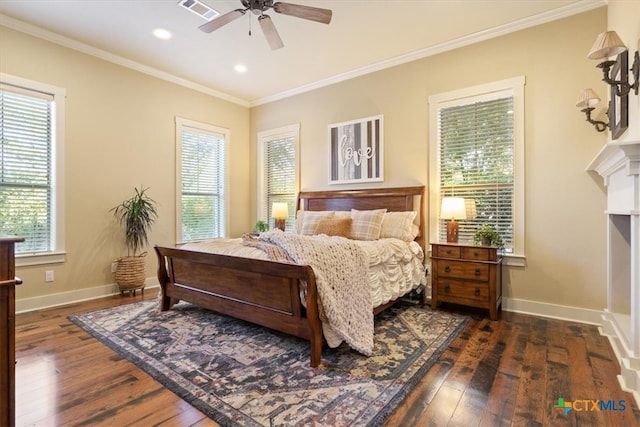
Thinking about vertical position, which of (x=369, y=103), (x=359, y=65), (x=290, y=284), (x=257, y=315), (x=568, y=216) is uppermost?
(x=359, y=65)

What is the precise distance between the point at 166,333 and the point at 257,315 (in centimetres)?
89

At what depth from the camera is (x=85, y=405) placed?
1.77 meters

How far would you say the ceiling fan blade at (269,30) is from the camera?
8.79 feet

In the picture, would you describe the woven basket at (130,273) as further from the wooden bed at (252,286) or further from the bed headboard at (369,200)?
the bed headboard at (369,200)

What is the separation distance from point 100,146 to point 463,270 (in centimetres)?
463

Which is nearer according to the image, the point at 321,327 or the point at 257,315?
the point at 321,327

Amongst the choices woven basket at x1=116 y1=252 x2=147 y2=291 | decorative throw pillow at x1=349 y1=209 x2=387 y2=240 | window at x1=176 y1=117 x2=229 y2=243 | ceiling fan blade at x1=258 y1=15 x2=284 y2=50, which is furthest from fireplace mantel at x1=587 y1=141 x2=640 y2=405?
window at x1=176 y1=117 x2=229 y2=243

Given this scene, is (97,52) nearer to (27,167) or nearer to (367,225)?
(27,167)

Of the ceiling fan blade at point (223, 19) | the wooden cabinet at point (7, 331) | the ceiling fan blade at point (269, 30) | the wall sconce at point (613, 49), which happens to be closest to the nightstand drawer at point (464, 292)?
the wall sconce at point (613, 49)

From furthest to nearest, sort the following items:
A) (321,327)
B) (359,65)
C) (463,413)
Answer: (359,65)
(321,327)
(463,413)

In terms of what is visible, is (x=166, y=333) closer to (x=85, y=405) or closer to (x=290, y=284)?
(x=85, y=405)

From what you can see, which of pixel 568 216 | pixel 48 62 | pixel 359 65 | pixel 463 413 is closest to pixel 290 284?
pixel 463 413

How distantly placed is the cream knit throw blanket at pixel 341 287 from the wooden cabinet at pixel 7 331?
1520mm

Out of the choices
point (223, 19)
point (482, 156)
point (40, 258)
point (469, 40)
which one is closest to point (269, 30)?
point (223, 19)
